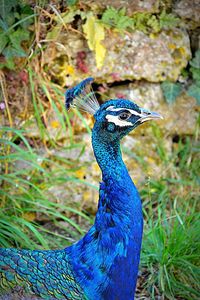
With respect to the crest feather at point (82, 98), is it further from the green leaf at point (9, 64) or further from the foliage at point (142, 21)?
the foliage at point (142, 21)

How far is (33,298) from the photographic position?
202cm

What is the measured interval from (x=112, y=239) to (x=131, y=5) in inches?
68.1

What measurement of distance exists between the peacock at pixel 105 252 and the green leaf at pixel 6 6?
1.17m

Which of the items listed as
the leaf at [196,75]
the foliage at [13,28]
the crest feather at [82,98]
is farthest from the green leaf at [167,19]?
the crest feather at [82,98]

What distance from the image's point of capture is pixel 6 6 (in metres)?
3.04

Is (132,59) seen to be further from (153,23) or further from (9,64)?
(9,64)

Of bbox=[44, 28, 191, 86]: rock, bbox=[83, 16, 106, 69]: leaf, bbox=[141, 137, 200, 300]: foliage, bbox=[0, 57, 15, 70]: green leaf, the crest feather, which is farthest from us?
bbox=[44, 28, 191, 86]: rock

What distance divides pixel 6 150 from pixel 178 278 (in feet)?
3.82

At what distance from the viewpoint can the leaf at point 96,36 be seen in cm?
325

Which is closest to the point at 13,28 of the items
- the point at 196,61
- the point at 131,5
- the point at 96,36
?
the point at 96,36

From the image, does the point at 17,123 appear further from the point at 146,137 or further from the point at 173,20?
the point at 173,20

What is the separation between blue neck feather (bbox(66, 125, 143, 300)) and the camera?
2.08 meters

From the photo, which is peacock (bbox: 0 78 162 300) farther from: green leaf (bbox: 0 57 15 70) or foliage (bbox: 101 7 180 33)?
foliage (bbox: 101 7 180 33)

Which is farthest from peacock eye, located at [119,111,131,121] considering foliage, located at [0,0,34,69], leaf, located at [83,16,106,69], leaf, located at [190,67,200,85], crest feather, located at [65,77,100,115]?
leaf, located at [190,67,200,85]
